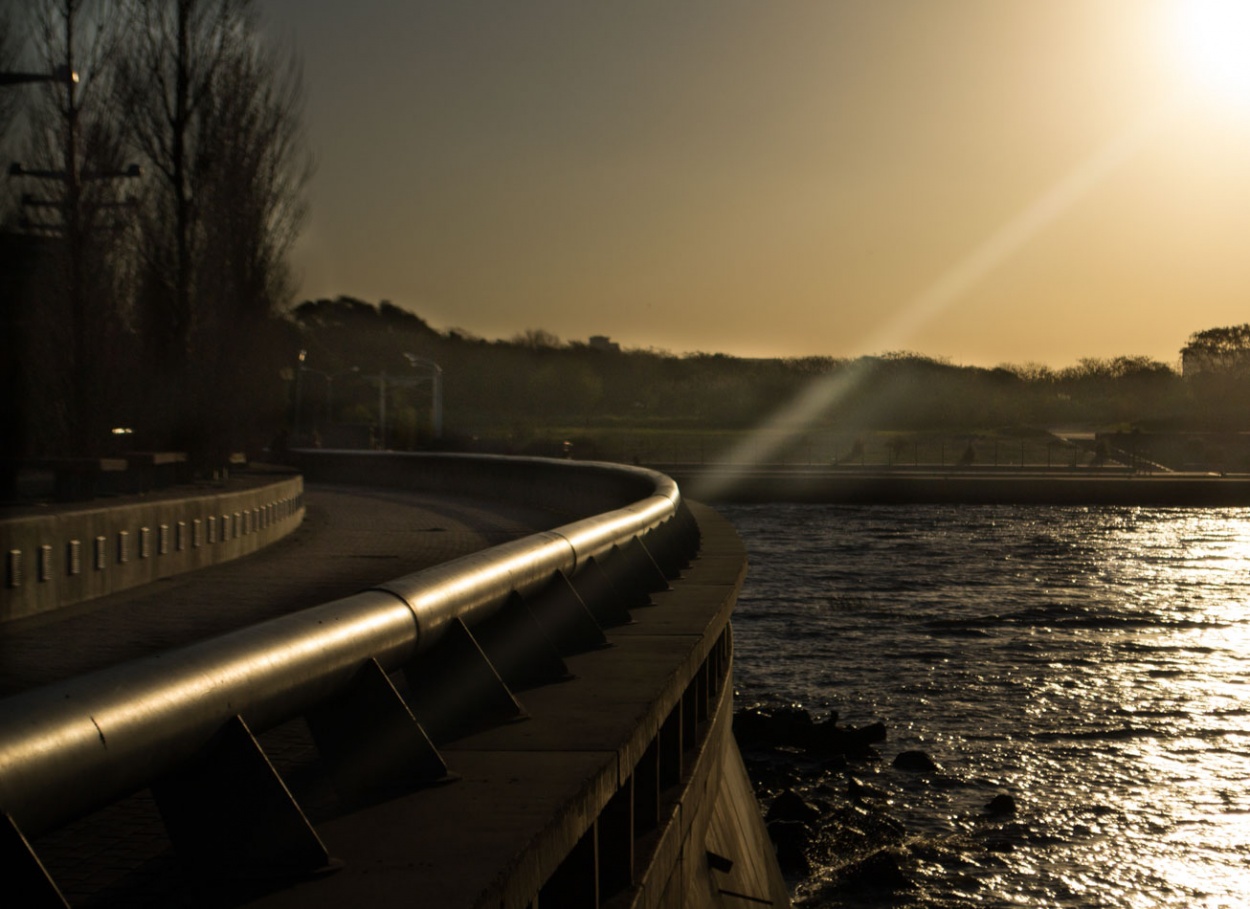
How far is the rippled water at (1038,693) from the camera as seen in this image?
15977mm

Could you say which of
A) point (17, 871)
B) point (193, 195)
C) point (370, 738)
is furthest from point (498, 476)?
point (17, 871)

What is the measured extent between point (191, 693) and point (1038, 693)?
2436 cm

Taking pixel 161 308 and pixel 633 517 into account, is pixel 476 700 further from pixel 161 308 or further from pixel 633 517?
pixel 161 308

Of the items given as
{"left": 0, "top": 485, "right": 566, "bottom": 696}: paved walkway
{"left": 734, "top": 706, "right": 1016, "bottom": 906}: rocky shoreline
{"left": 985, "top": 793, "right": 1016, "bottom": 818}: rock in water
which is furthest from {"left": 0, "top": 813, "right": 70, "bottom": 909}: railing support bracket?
{"left": 985, "top": 793, "right": 1016, "bottom": 818}: rock in water

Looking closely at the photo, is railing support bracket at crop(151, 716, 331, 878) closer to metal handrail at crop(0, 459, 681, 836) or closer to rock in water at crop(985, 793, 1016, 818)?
metal handrail at crop(0, 459, 681, 836)

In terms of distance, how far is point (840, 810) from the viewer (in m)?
17.0

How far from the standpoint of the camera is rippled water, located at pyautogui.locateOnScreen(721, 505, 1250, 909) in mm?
15977

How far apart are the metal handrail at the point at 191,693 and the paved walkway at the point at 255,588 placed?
4497 mm

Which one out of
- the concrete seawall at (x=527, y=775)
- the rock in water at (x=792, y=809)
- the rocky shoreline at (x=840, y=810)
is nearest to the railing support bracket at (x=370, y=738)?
the concrete seawall at (x=527, y=775)

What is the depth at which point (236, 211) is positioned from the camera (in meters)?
34.5

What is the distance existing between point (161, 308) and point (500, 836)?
91.8 ft

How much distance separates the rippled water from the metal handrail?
10271mm

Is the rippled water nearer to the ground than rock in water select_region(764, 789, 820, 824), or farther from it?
nearer to the ground

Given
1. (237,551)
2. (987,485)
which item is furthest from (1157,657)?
(987,485)
